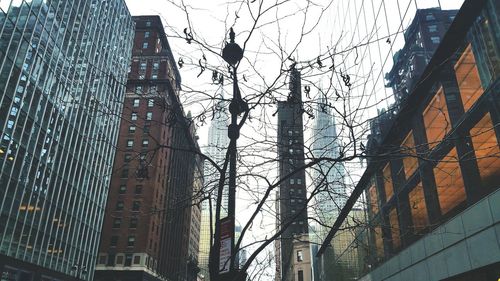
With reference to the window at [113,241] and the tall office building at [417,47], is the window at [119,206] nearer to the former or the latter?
the window at [113,241]

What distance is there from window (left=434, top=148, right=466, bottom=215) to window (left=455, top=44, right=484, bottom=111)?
1.95m

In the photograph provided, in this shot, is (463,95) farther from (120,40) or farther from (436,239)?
(120,40)

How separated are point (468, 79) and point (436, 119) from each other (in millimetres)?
2852

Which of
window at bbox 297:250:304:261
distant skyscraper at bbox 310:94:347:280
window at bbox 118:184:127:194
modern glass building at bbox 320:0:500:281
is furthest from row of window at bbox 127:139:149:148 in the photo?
distant skyscraper at bbox 310:94:347:280

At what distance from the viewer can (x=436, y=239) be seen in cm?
1650

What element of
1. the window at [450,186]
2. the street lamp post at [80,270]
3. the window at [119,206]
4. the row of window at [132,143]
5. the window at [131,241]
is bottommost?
the window at [450,186]

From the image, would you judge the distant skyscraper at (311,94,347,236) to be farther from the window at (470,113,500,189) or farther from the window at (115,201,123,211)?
the window at (115,201,123,211)

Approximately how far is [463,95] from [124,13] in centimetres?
6001

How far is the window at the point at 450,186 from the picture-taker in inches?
612

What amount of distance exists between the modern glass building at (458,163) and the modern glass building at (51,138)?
18.8 m

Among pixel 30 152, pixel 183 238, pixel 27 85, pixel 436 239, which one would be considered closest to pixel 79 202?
pixel 30 152

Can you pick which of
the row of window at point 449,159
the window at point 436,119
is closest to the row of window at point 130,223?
the row of window at point 449,159

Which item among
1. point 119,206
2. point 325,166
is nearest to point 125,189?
point 119,206

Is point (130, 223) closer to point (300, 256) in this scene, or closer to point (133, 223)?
point (133, 223)
